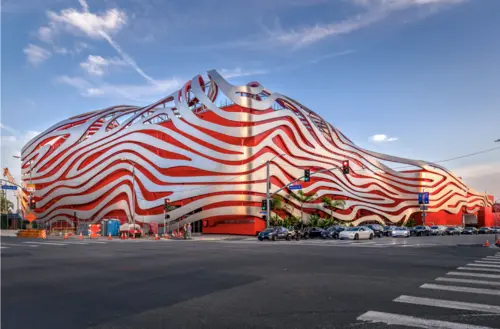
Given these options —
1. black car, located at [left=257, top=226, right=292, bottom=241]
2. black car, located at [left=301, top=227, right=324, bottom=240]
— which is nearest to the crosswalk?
black car, located at [left=257, top=226, right=292, bottom=241]

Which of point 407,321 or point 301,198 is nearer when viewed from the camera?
point 407,321

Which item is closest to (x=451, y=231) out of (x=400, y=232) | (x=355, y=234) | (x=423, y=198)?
(x=423, y=198)

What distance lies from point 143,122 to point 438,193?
74254mm

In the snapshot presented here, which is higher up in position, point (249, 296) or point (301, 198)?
point (301, 198)

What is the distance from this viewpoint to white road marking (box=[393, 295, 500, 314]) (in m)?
8.23

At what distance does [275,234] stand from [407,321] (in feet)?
114

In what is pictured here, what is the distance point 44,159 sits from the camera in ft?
281

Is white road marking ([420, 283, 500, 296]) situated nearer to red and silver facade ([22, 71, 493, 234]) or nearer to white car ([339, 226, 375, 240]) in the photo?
white car ([339, 226, 375, 240])

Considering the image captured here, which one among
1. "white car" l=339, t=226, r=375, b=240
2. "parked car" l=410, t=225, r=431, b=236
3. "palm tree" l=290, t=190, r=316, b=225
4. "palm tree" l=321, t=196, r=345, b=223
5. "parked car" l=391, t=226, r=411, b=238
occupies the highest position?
"palm tree" l=290, t=190, r=316, b=225

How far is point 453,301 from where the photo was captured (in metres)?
8.99

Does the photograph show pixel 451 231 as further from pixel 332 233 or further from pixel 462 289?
pixel 462 289

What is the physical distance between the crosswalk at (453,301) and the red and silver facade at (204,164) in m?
45.1

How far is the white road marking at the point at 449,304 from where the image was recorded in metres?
8.23

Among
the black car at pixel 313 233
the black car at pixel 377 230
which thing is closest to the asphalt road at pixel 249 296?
the black car at pixel 313 233
